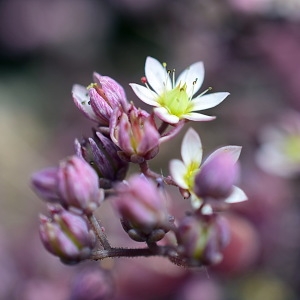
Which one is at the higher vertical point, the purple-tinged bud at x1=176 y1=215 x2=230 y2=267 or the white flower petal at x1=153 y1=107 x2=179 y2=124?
the white flower petal at x1=153 y1=107 x2=179 y2=124

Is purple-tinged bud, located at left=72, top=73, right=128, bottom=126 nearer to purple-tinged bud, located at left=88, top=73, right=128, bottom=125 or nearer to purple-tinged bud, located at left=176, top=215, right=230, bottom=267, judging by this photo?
purple-tinged bud, located at left=88, top=73, right=128, bottom=125

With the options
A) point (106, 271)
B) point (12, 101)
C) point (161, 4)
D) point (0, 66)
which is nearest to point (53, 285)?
point (106, 271)

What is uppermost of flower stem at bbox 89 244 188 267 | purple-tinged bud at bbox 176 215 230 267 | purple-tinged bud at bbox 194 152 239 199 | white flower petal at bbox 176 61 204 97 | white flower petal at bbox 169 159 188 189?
white flower petal at bbox 176 61 204 97

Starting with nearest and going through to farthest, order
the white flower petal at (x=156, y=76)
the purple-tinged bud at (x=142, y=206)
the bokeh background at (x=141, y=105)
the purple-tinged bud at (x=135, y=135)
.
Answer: the purple-tinged bud at (x=142, y=206)
the purple-tinged bud at (x=135, y=135)
the white flower petal at (x=156, y=76)
the bokeh background at (x=141, y=105)

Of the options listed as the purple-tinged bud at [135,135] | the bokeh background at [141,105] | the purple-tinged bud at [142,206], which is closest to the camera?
the purple-tinged bud at [142,206]

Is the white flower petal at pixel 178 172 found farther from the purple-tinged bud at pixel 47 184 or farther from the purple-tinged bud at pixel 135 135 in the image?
the purple-tinged bud at pixel 47 184

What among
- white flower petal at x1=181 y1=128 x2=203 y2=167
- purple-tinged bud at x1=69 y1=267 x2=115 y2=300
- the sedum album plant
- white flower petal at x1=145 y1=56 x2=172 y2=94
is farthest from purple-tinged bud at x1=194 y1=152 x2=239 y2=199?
purple-tinged bud at x1=69 y1=267 x2=115 y2=300

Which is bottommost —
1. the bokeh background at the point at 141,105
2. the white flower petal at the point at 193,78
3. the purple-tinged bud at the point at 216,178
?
the bokeh background at the point at 141,105

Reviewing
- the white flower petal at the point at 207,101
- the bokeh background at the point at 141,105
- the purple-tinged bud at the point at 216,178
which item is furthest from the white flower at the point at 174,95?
the bokeh background at the point at 141,105

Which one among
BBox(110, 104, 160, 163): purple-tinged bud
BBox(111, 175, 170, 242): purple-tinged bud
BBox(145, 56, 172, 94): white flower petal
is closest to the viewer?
BBox(111, 175, 170, 242): purple-tinged bud

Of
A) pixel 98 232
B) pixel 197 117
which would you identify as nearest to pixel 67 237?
pixel 98 232
